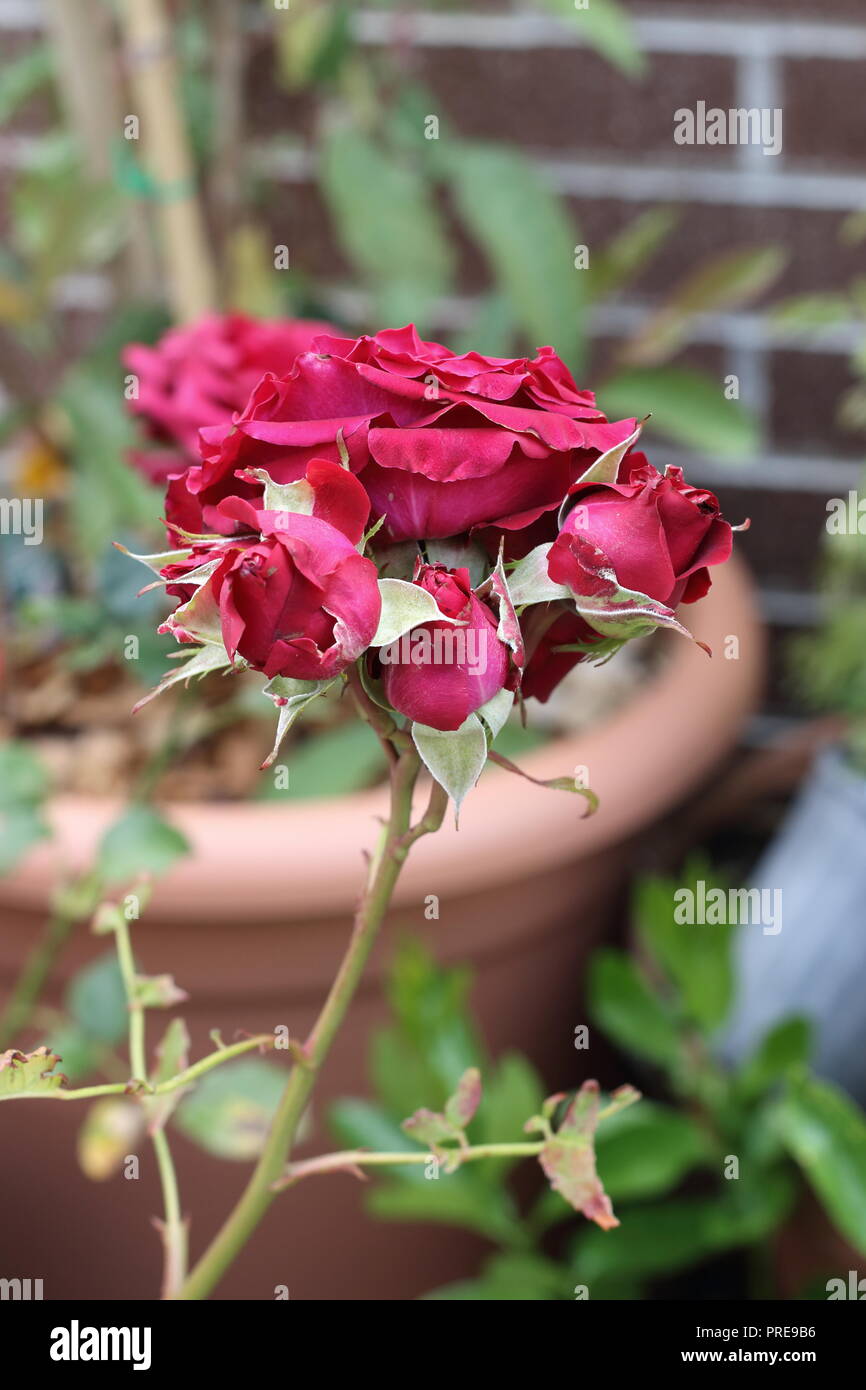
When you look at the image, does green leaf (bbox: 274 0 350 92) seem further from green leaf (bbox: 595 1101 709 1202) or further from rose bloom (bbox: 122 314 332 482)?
green leaf (bbox: 595 1101 709 1202)

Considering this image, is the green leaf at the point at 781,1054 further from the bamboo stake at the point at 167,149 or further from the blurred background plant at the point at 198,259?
the bamboo stake at the point at 167,149

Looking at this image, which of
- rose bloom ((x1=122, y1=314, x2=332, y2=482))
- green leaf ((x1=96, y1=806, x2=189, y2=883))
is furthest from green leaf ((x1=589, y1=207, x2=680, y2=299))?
green leaf ((x1=96, y1=806, x2=189, y2=883))

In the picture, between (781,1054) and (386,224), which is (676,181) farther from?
(781,1054)

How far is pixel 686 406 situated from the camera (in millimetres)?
917

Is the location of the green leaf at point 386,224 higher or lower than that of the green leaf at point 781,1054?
higher

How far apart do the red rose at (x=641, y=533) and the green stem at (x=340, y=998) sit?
0.06 metres

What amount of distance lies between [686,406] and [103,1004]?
55 cm

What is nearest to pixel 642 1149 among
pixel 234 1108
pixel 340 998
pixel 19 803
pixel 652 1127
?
pixel 652 1127

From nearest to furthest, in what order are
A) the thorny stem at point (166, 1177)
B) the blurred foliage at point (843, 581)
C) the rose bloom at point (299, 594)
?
the rose bloom at point (299, 594), the thorny stem at point (166, 1177), the blurred foliage at point (843, 581)

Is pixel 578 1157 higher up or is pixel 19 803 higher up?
pixel 19 803

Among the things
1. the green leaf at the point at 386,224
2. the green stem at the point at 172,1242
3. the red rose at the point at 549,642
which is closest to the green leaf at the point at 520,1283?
the green stem at the point at 172,1242

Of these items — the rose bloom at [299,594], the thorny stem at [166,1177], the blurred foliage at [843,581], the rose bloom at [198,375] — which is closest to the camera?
the rose bloom at [299,594]

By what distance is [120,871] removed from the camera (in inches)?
22.8

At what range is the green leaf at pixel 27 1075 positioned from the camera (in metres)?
0.28
